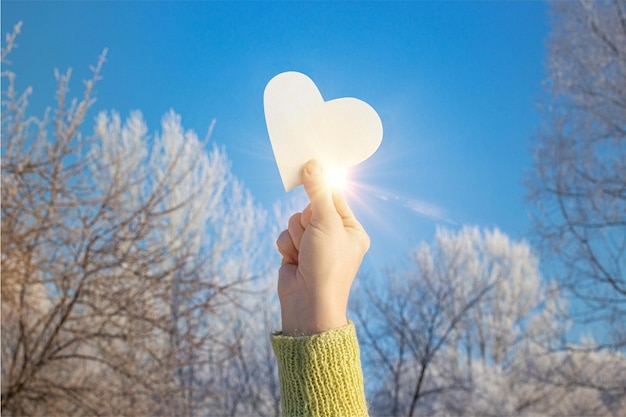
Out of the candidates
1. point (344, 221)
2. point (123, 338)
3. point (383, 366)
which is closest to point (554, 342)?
point (383, 366)

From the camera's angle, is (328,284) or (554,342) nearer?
(328,284)

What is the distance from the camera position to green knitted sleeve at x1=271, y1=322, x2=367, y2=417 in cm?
91

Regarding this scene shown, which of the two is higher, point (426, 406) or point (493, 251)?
point (493, 251)

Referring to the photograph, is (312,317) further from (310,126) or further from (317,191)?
(310,126)

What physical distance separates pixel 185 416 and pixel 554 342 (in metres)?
4.59

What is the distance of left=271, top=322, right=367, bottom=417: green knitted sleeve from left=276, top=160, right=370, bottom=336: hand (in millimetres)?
25

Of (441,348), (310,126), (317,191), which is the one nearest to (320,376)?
(317,191)

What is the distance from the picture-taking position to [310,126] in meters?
1.23

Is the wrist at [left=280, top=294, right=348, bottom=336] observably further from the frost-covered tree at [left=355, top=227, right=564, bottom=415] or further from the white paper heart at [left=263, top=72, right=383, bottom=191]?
the frost-covered tree at [left=355, top=227, right=564, bottom=415]

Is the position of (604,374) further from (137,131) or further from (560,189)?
(137,131)

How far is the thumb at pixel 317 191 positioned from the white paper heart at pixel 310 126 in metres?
0.04

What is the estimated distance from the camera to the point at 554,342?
707 centimetres

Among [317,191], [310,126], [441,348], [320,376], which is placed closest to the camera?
[320,376]

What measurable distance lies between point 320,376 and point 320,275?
0.15 meters
